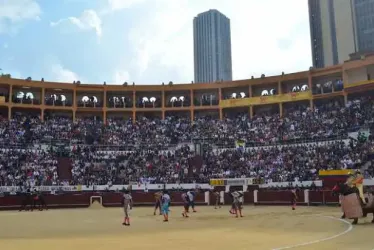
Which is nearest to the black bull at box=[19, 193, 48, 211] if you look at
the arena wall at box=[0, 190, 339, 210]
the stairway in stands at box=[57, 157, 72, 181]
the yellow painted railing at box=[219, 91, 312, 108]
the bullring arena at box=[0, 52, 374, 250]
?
the bullring arena at box=[0, 52, 374, 250]

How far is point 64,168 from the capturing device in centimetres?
4328

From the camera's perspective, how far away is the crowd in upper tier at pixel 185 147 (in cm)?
3959

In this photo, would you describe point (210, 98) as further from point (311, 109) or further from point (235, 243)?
point (235, 243)

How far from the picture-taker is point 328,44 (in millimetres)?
97812

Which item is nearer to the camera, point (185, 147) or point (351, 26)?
point (185, 147)

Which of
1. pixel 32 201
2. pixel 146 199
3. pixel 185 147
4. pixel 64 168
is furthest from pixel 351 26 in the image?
pixel 32 201

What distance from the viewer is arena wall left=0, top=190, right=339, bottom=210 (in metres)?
34.5

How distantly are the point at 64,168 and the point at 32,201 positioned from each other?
881 cm

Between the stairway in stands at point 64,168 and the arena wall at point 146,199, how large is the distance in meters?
3.33

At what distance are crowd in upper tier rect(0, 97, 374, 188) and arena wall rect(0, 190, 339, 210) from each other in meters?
2.64

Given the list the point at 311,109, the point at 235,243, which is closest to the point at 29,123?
the point at 311,109

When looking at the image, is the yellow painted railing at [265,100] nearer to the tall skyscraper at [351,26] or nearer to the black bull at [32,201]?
the black bull at [32,201]

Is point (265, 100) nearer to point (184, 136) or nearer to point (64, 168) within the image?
point (184, 136)

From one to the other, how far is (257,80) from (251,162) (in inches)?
536
